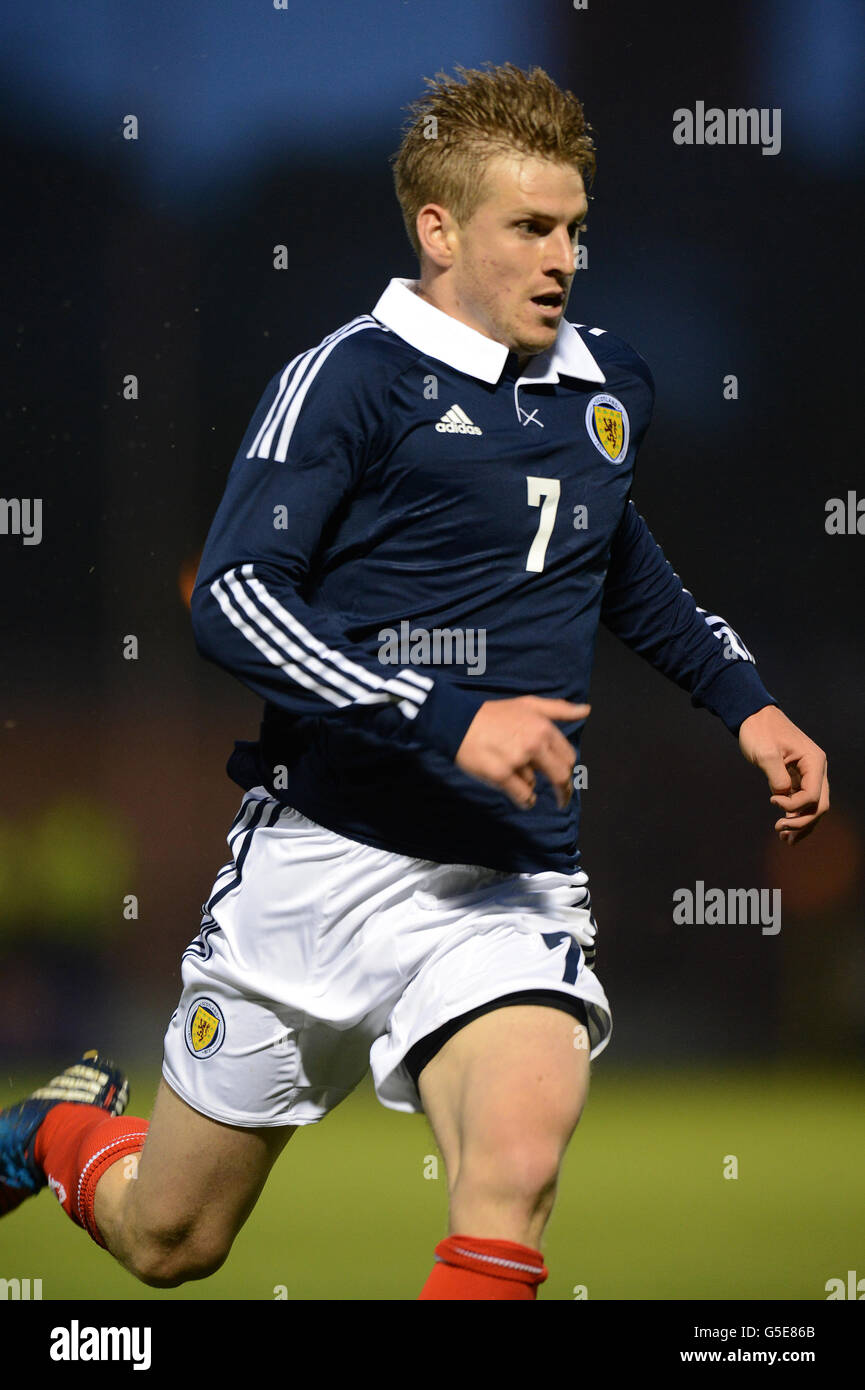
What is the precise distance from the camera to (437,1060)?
202cm

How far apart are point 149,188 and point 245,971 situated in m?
3.13

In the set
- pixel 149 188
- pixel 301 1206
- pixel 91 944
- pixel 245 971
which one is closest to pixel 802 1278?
pixel 301 1206

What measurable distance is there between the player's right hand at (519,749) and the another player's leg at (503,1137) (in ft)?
0.98

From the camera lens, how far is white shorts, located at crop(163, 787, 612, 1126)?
81.5 inches

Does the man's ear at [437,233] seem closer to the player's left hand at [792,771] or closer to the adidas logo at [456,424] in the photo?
the adidas logo at [456,424]

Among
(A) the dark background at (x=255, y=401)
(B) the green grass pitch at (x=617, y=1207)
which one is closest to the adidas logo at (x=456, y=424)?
(B) the green grass pitch at (x=617, y=1207)

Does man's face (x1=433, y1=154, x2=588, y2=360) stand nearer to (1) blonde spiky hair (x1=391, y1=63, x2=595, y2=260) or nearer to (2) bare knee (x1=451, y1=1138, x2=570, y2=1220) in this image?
(1) blonde spiky hair (x1=391, y1=63, x2=595, y2=260)

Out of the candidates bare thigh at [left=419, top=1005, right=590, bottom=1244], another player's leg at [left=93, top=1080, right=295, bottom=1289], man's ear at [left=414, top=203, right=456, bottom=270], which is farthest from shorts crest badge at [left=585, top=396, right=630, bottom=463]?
another player's leg at [left=93, top=1080, right=295, bottom=1289]

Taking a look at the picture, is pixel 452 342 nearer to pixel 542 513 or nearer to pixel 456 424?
pixel 456 424

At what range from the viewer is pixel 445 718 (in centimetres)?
191

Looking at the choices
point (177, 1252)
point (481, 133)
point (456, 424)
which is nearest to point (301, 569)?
point (456, 424)

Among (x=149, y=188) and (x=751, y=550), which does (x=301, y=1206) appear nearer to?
→ (x=751, y=550)

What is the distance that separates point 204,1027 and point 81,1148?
21.2 inches

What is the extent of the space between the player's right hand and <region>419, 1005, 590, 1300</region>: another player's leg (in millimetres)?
300
